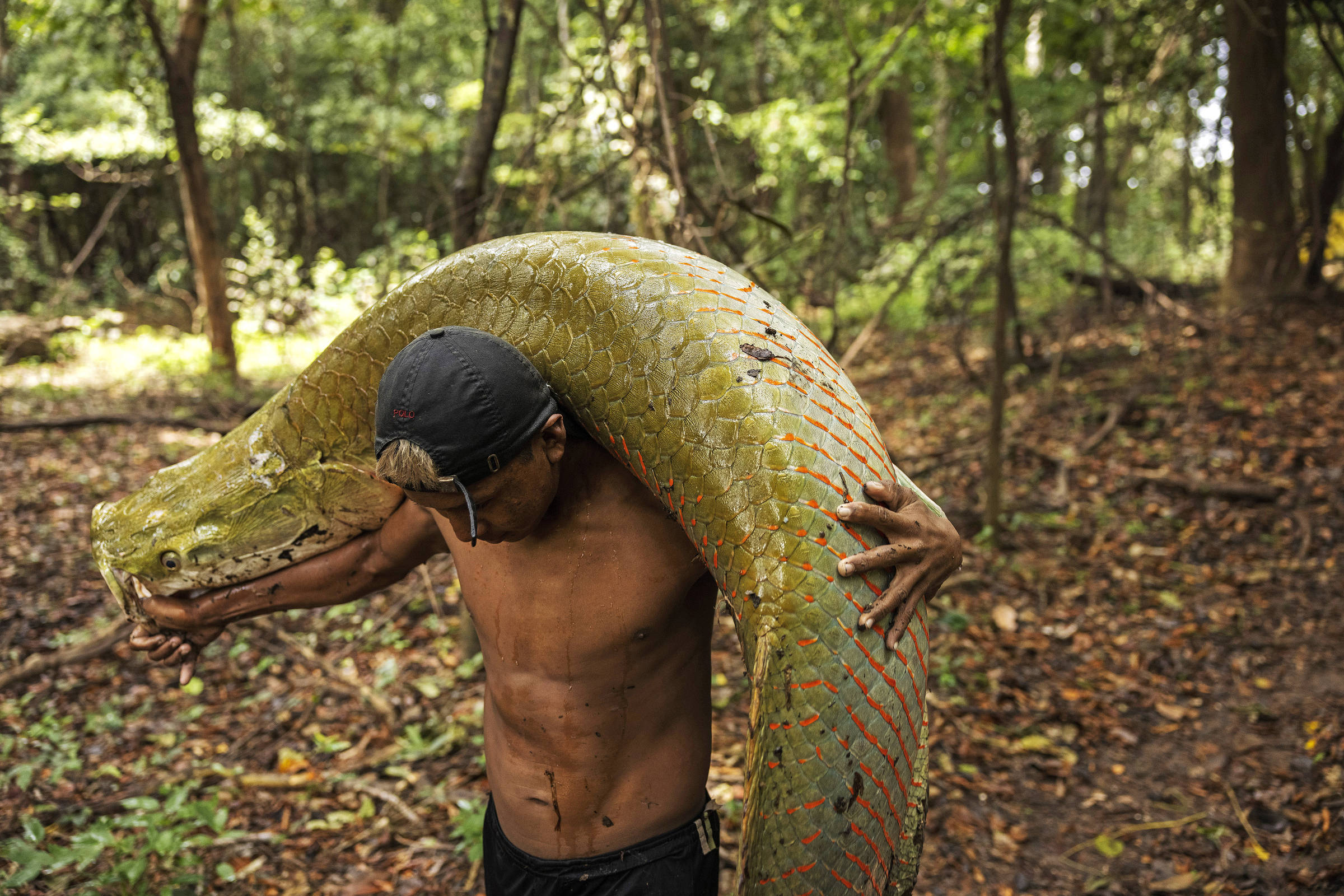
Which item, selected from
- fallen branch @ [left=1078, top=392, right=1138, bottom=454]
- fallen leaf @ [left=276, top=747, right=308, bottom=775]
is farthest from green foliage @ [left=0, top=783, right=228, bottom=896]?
fallen branch @ [left=1078, top=392, right=1138, bottom=454]

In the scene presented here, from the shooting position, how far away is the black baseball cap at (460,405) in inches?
48.1

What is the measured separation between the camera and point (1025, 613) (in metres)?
4.45

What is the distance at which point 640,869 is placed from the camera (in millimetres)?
1586

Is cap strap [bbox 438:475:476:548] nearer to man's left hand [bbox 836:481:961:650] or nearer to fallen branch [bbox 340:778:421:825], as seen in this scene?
man's left hand [bbox 836:481:961:650]


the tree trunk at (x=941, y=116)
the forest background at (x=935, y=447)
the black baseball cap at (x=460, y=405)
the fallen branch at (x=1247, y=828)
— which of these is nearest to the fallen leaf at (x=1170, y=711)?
the forest background at (x=935, y=447)

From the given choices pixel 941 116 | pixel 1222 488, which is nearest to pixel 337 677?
pixel 1222 488

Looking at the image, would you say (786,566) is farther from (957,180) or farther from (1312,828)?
(957,180)

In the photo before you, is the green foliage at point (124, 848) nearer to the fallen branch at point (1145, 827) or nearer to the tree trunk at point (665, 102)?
the tree trunk at point (665, 102)

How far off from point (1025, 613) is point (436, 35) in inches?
531

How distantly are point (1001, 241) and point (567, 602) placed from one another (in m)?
3.66

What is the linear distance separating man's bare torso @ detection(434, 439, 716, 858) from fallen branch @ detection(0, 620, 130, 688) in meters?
2.87

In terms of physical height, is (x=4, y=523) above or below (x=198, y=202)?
below

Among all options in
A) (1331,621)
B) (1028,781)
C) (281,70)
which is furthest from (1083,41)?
(281,70)

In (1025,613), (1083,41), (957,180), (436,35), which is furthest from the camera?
(436,35)
